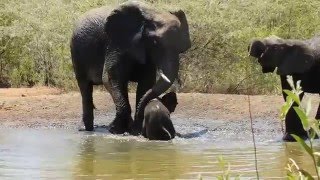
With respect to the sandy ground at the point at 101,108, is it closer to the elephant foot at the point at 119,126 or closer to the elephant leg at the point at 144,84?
the elephant foot at the point at 119,126

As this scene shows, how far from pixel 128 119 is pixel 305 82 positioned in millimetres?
2949

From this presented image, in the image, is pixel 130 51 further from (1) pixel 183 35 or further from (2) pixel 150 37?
(1) pixel 183 35

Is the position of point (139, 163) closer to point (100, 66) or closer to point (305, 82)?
point (305, 82)

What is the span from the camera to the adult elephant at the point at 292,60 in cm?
1163

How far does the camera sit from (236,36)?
2133cm

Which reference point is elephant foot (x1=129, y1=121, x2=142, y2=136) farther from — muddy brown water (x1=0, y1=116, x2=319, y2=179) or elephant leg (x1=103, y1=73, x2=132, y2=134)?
muddy brown water (x1=0, y1=116, x2=319, y2=179)

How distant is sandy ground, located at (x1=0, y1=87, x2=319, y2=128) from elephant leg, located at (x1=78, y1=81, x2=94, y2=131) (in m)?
0.93

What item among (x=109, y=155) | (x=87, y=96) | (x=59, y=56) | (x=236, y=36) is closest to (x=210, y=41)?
(x=236, y=36)

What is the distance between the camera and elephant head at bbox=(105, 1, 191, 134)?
12.2 metres

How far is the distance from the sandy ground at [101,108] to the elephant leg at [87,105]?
36.7 inches

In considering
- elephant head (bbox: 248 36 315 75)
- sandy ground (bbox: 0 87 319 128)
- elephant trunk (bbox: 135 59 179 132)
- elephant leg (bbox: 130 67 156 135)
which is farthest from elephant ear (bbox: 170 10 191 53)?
sandy ground (bbox: 0 87 319 128)

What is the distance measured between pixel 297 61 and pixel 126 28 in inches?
119

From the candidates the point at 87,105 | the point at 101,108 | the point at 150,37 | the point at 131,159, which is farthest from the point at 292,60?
the point at 101,108

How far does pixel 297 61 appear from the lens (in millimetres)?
11781
